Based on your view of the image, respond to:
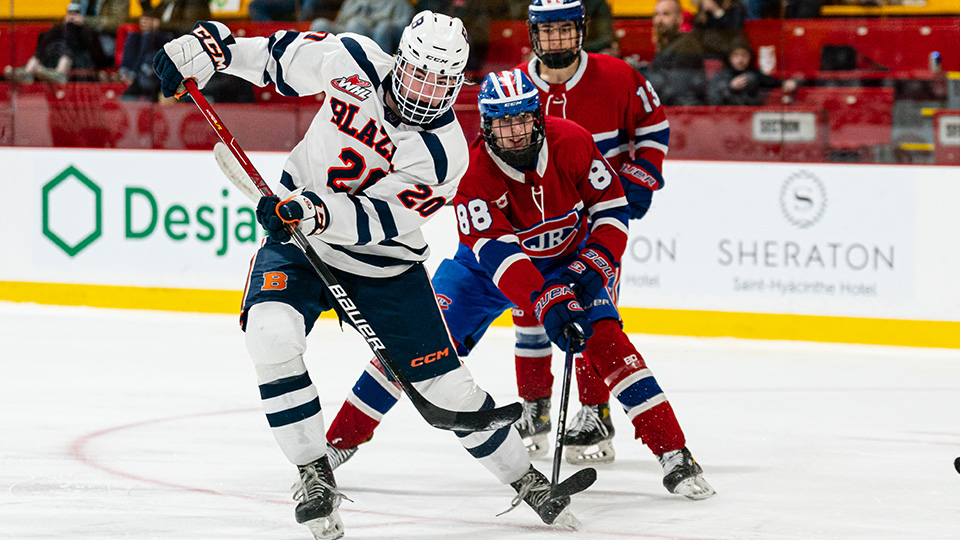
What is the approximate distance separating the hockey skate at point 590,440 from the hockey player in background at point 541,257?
322mm

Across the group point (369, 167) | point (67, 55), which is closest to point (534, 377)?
point (369, 167)

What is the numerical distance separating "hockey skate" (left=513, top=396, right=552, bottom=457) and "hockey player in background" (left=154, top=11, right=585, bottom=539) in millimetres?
828

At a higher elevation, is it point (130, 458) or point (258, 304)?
point (258, 304)

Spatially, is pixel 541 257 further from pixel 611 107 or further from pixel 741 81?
pixel 741 81

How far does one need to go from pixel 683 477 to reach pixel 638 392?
22 cm

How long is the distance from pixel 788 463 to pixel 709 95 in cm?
281

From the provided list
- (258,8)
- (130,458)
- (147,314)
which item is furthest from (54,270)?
Result: (130,458)

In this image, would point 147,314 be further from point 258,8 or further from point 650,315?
point 650,315

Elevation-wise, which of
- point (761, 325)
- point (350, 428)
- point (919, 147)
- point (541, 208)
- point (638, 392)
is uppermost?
Result: point (541, 208)

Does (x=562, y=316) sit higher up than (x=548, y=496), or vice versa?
(x=562, y=316)

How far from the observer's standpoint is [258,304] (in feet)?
9.00

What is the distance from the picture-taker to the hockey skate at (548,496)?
288 centimetres

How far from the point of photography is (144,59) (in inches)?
280

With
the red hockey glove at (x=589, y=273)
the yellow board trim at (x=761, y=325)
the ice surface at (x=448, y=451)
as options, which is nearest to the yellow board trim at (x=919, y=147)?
the yellow board trim at (x=761, y=325)
